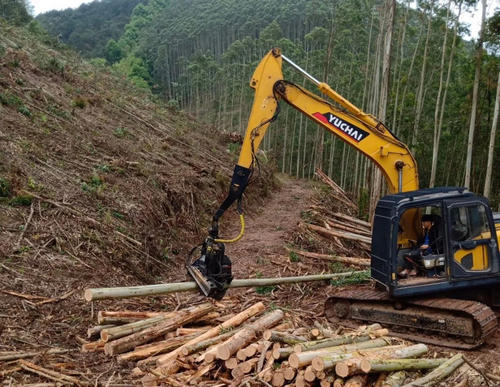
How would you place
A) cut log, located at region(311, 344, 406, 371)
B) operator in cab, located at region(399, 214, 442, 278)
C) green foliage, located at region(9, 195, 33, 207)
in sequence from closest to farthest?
cut log, located at region(311, 344, 406, 371)
operator in cab, located at region(399, 214, 442, 278)
green foliage, located at region(9, 195, 33, 207)

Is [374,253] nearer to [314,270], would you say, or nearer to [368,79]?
[314,270]

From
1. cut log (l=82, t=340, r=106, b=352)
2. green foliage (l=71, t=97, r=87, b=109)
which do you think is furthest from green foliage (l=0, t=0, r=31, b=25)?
cut log (l=82, t=340, r=106, b=352)

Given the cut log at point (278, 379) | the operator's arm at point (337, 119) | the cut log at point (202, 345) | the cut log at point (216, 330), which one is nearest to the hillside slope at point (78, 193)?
the cut log at point (216, 330)

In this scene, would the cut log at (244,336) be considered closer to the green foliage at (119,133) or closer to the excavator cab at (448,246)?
the excavator cab at (448,246)

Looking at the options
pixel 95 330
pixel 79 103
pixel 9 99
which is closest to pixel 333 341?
pixel 95 330

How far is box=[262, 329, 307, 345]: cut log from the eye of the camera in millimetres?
5523

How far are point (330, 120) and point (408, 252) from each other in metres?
2.57

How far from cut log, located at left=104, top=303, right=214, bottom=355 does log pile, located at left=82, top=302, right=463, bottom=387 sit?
1 cm

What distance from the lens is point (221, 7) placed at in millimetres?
92188

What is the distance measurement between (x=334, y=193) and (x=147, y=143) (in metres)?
10.5

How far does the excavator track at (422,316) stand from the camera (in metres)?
6.52

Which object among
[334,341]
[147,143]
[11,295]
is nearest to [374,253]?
[334,341]

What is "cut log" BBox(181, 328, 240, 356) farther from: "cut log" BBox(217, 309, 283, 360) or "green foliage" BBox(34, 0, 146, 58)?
"green foliage" BBox(34, 0, 146, 58)

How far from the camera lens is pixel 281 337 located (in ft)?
18.4
